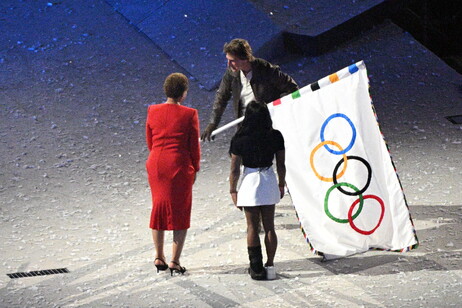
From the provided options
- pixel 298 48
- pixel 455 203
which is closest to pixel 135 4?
pixel 298 48

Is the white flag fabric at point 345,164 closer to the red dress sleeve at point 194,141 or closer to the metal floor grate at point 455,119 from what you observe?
the red dress sleeve at point 194,141

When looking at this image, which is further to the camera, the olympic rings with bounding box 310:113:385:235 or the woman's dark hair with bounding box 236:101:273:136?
the olympic rings with bounding box 310:113:385:235

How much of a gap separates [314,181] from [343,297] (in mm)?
840

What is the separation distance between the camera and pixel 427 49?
1074cm

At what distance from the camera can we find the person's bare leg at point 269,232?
5590mm

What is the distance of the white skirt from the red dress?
1.20 ft

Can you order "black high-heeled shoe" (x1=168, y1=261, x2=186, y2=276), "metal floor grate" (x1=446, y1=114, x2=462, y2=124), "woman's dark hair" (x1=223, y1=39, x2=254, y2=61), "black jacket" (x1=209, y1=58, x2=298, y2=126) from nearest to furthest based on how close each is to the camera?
"black high-heeled shoe" (x1=168, y1=261, x2=186, y2=276) → "woman's dark hair" (x1=223, y1=39, x2=254, y2=61) → "black jacket" (x1=209, y1=58, x2=298, y2=126) → "metal floor grate" (x1=446, y1=114, x2=462, y2=124)

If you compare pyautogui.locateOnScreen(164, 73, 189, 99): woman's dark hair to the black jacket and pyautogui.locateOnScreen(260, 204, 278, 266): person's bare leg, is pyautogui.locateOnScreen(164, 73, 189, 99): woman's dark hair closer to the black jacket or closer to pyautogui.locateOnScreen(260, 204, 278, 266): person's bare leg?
the black jacket

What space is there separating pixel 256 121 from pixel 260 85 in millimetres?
642

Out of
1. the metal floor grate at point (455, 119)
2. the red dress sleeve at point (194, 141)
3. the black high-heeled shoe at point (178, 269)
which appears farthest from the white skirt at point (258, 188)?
the metal floor grate at point (455, 119)

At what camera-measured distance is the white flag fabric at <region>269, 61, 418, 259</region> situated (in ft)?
19.0

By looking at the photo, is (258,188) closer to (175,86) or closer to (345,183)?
(345,183)

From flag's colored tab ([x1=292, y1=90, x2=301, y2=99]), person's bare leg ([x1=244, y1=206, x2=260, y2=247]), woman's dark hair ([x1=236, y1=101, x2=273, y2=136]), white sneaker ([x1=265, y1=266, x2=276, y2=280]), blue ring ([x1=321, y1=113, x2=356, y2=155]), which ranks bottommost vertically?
white sneaker ([x1=265, y1=266, x2=276, y2=280])

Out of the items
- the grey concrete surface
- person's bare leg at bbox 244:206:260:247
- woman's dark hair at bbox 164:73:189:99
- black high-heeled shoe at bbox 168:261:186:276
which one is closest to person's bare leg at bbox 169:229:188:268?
black high-heeled shoe at bbox 168:261:186:276
